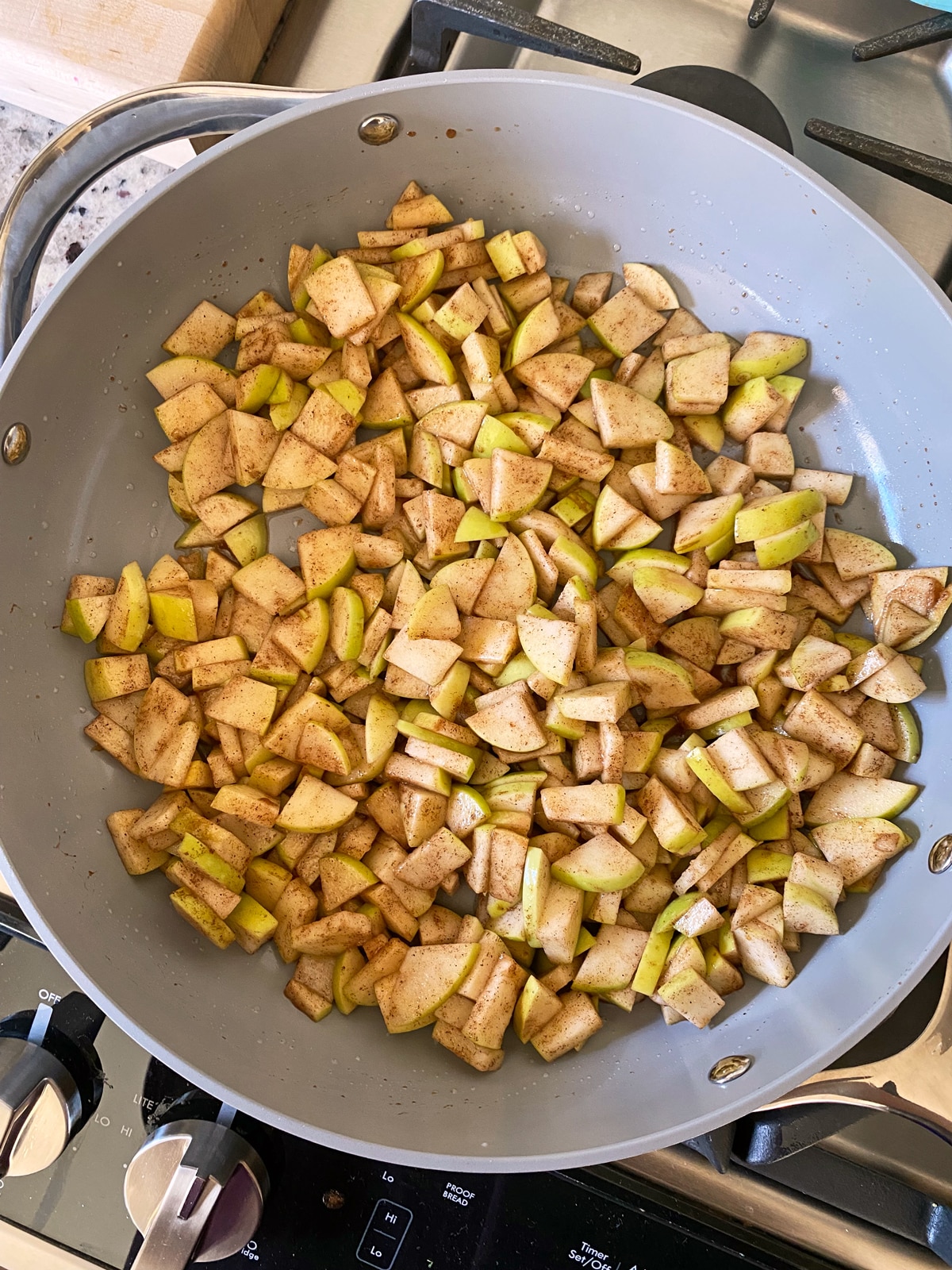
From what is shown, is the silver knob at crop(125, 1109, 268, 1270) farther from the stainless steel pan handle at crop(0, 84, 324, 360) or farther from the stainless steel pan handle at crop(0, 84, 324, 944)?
the stainless steel pan handle at crop(0, 84, 324, 360)

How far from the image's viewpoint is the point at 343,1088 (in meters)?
1.00

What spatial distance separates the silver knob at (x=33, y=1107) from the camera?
88cm

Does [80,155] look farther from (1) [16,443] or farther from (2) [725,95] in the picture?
(2) [725,95]

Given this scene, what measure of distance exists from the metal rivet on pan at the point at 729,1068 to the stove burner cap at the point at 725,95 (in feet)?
3.41

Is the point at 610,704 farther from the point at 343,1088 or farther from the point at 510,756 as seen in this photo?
the point at 343,1088

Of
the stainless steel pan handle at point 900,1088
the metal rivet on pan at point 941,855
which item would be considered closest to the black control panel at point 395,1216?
the stainless steel pan handle at point 900,1088

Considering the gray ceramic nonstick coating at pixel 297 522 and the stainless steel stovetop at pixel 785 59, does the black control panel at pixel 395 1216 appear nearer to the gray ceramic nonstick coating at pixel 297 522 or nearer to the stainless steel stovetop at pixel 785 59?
the gray ceramic nonstick coating at pixel 297 522

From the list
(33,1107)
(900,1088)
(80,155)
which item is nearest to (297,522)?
(80,155)

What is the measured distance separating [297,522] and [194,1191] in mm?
761

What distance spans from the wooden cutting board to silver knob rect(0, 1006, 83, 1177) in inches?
42.4

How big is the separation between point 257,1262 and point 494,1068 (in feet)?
0.99

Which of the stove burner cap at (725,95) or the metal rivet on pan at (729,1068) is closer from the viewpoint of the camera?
the metal rivet on pan at (729,1068)

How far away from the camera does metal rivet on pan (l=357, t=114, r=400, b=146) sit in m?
1.06

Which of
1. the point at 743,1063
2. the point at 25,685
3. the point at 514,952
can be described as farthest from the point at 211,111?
the point at 743,1063
